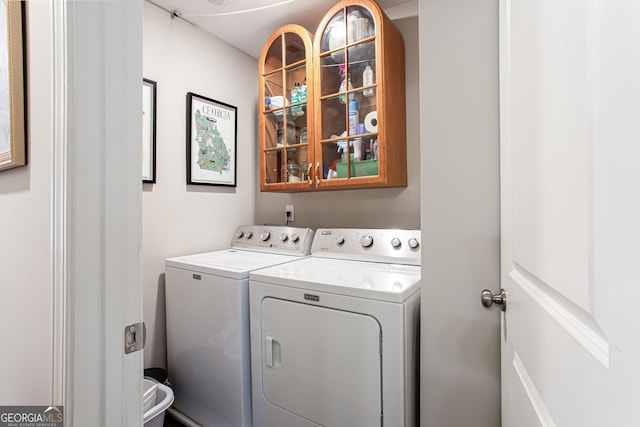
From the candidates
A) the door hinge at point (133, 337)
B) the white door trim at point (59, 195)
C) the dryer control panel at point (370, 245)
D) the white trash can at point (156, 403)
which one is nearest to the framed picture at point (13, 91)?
the white door trim at point (59, 195)

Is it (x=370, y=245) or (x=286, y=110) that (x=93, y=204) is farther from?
(x=286, y=110)

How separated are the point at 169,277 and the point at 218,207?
0.67 m

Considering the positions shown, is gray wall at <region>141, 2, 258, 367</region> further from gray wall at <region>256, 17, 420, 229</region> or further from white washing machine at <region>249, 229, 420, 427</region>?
white washing machine at <region>249, 229, 420, 427</region>

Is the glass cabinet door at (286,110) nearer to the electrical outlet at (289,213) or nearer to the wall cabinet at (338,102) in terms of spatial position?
the wall cabinet at (338,102)

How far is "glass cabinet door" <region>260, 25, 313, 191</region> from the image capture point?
206 centimetres

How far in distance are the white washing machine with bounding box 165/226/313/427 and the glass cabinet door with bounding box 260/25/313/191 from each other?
18.0 inches

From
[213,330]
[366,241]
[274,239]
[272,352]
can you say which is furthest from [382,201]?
[213,330]

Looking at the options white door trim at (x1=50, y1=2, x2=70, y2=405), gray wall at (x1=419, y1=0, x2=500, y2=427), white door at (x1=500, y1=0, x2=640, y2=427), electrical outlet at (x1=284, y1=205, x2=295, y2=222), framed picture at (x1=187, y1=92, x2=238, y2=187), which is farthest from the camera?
electrical outlet at (x1=284, y1=205, x2=295, y2=222)

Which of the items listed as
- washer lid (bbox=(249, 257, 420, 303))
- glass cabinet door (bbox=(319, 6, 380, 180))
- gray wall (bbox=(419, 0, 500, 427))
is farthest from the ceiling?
washer lid (bbox=(249, 257, 420, 303))

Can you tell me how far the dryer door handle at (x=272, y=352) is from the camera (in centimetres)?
141

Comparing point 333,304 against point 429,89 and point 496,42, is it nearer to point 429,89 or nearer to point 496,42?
point 429,89

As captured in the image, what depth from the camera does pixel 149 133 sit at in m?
1.90

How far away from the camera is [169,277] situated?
191 cm

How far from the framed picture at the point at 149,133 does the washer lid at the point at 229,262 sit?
0.58 meters
